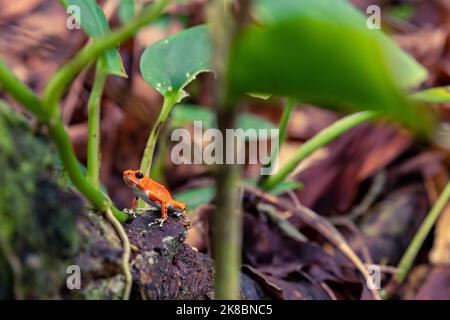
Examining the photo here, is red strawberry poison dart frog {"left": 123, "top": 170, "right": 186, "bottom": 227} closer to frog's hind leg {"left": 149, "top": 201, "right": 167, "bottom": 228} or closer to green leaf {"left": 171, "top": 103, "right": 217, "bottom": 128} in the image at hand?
frog's hind leg {"left": 149, "top": 201, "right": 167, "bottom": 228}

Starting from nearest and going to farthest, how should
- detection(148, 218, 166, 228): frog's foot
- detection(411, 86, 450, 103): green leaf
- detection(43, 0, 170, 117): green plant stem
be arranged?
detection(43, 0, 170, 117): green plant stem < detection(148, 218, 166, 228): frog's foot < detection(411, 86, 450, 103): green leaf

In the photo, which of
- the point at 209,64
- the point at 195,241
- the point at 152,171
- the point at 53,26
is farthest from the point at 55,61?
the point at 209,64

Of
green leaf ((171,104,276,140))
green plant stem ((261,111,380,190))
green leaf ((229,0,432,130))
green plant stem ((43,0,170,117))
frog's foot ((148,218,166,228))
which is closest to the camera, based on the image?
green leaf ((229,0,432,130))

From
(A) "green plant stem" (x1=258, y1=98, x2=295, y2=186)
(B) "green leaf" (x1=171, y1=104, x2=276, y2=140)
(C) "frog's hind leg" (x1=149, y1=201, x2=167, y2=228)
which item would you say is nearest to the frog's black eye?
(C) "frog's hind leg" (x1=149, y1=201, x2=167, y2=228)

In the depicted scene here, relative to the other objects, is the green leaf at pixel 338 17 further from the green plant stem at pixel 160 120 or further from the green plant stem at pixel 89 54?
the green plant stem at pixel 160 120

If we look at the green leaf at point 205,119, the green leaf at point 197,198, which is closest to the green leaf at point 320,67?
the green leaf at point 197,198

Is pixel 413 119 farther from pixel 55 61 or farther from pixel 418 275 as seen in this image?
pixel 55 61

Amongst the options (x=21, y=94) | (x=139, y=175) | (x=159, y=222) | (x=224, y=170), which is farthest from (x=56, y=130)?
(x=139, y=175)

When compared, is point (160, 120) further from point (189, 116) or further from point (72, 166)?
point (189, 116)
